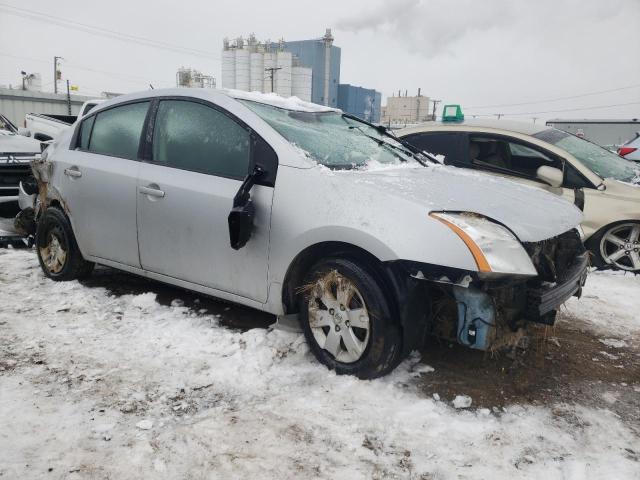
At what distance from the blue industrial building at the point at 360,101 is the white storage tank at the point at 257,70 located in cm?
1117

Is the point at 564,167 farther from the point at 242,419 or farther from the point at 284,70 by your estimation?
the point at 284,70

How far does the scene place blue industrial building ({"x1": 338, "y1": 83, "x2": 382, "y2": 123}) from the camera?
219 feet

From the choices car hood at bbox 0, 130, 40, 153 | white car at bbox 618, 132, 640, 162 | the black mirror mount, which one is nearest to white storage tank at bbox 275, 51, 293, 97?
car hood at bbox 0, 130, 40, 153

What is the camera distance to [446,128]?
6.07 meters

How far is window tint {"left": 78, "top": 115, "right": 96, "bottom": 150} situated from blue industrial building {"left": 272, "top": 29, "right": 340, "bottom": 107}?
5822 centimetres

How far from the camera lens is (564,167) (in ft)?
18.1

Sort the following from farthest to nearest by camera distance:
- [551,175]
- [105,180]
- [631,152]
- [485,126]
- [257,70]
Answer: [257,70] < [631,152] < [485,126] < [551,175] < [105,180]

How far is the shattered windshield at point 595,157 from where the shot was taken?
5.64 metres

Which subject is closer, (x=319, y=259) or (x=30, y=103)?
(x=319, y=259)

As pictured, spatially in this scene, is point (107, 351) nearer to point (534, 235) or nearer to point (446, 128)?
point (534, 235)

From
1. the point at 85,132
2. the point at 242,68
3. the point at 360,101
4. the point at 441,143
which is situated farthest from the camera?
the point at 360,101

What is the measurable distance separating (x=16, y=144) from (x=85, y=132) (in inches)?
137

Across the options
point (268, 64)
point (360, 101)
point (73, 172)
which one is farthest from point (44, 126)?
point (360, 101)

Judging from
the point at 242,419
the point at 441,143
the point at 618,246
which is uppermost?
the point at 441,143
